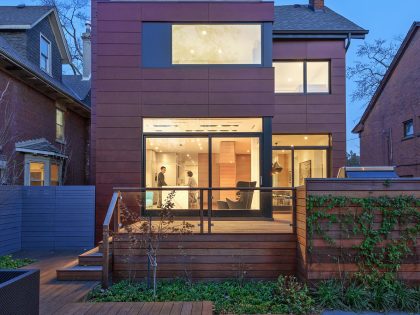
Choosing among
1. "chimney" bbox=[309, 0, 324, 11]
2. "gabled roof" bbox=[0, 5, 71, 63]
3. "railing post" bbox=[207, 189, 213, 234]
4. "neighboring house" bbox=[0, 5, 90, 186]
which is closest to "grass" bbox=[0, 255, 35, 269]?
"neighboring house" bbox=[0, 5, 90, 186]

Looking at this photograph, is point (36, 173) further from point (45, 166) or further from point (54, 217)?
point (54, 217)

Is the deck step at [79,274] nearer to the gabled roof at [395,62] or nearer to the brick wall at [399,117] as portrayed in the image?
the brick wall at [399,117]

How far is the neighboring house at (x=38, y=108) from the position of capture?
11.1 meters

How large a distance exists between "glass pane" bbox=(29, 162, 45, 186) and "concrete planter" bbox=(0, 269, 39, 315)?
950cm

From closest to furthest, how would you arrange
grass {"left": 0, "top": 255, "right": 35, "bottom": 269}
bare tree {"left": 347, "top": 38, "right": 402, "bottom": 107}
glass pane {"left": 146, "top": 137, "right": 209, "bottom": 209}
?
grass {"left": 0, "top": 255, "right": 35, "bottom": 269}, glass pane {"left": 146, "top": 137, "right": 209, "bottom": 209}, bare tree {"left": 347, "top": 38, "right": 402, "bottom": 107}

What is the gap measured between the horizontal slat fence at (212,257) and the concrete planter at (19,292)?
10.00ft

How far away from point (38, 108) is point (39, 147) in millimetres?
1485

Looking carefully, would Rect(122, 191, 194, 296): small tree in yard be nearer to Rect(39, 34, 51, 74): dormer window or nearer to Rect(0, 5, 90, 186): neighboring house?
Rect(0, 5, 90, 186): neighboring house

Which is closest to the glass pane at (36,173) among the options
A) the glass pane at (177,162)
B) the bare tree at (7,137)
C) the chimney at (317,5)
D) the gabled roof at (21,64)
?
the bare tree at (7,137)

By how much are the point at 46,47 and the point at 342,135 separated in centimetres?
1195

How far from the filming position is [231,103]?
9.11 m

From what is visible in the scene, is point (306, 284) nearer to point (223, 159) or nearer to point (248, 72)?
point (223, 159)

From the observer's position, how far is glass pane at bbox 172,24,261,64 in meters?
9.20

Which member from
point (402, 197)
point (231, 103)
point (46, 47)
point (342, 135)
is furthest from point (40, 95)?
point (402, 197)
